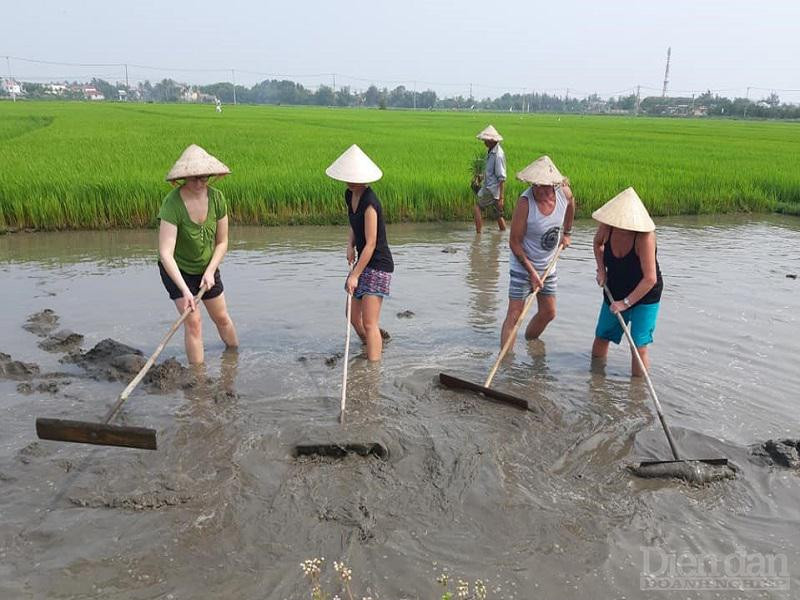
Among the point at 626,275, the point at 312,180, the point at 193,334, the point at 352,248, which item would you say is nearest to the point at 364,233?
the point at 352,248

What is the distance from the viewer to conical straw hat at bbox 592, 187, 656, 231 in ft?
12.5

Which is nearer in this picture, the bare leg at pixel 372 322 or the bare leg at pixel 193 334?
the bare leg at pixel 193 334

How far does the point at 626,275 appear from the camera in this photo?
13.6 ft

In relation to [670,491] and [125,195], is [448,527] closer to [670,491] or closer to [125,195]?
[670,491]

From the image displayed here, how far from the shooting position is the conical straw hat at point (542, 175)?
4.18 metres

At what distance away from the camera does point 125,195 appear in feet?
29.7

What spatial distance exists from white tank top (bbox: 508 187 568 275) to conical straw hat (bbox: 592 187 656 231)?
0.52 m

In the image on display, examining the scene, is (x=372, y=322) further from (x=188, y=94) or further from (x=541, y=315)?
(x=188, y=94)

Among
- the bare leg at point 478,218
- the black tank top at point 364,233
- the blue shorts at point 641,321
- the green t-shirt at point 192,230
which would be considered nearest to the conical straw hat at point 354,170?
the black tank top at point 364,233

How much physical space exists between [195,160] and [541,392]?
2.61 m

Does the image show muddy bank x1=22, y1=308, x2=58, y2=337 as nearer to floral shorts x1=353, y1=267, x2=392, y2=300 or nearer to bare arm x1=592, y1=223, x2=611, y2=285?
floral shorts x1=353, y1=267, x2=392, y2=300

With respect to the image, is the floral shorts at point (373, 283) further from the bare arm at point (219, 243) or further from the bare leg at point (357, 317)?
the bare arm at point (219, 243)

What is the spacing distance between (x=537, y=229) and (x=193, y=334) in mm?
2400

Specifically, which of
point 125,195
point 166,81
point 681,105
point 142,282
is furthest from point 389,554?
point 166,81
